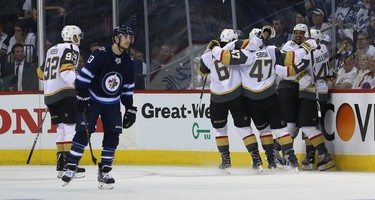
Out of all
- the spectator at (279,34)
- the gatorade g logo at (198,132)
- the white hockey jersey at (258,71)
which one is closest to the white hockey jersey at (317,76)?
the white hockey jersey at (258,71)

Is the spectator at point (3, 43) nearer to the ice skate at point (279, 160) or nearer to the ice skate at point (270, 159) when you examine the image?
the ice skate at point (279, 160)

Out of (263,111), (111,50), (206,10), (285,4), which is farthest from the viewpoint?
(206,10)

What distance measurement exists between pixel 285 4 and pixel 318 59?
125 centimetres

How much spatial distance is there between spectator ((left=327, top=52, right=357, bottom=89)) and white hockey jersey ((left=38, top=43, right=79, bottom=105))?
280 cm

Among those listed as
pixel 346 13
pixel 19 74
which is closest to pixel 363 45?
pixel 346 13

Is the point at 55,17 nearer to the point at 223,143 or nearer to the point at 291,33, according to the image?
the point at 291,33

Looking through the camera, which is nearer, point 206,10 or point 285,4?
point 285,4

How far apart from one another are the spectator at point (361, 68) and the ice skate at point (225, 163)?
5.10 feet

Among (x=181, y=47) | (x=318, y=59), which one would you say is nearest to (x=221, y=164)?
(x=318, y=59)

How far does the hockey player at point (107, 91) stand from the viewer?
1080 cm

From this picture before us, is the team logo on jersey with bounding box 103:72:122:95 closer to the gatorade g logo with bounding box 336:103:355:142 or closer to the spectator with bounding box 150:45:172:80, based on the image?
the gatorade g logo with bounding box 336:103:355:142

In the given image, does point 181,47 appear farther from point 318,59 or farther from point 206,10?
point 318,59

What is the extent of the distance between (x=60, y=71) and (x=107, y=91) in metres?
2.32

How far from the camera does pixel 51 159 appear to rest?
51.1 feet
